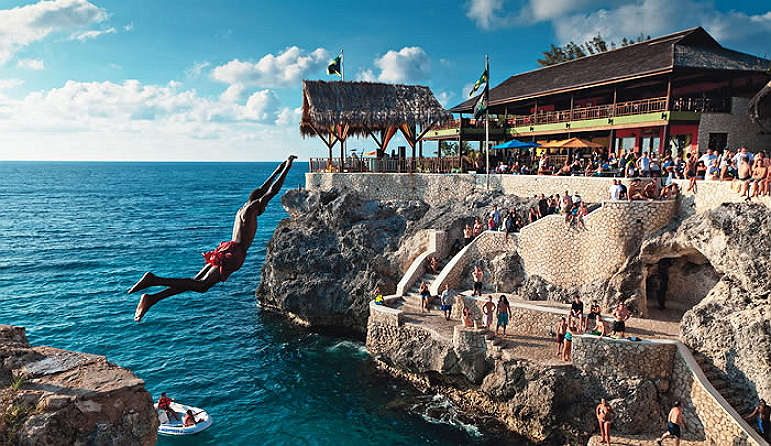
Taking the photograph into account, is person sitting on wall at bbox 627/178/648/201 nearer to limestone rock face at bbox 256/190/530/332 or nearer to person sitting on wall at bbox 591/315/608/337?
person sitting on wall at bbox 591/315/608/337

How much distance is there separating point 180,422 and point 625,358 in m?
15.5

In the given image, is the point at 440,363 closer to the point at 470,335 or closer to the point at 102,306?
the point at 470,335

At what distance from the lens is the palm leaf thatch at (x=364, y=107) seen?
27.8 metres

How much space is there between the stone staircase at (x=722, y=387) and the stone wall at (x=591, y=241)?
4.41m

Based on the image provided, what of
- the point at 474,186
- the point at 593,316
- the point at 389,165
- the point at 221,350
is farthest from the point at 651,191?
the point at 221,350

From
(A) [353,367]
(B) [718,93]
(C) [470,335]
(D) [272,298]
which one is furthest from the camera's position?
(D) [272,298]

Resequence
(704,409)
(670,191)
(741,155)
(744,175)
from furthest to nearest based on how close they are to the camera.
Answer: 1. (670,191)
2. (741,155)
3. (744,175)
4. (704,409)

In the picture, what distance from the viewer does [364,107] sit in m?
28.8

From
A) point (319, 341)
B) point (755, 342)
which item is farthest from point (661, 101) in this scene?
point (319, 341)

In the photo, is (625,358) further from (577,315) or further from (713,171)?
(713,171)

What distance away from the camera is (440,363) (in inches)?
706

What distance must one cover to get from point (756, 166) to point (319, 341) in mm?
19836

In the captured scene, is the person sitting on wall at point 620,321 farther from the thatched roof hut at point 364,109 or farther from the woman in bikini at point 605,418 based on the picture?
the thatched roof hut at point 364,109

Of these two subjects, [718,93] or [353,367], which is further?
[718,93]
